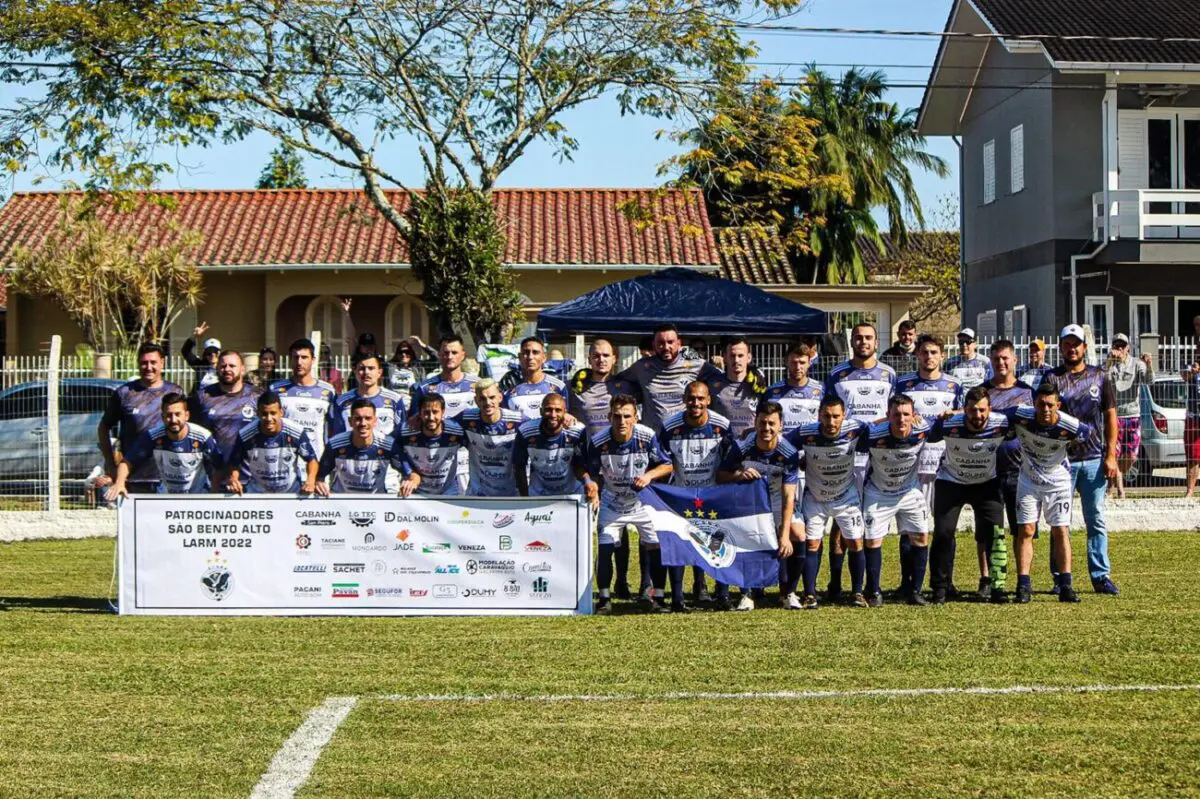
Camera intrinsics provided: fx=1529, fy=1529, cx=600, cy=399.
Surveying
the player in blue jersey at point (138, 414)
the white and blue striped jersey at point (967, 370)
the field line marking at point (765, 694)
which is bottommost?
the field line marking at point (765, 694)

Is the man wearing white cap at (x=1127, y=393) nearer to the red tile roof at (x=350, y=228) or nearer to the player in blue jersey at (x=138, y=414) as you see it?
the player in blue jersey at (x=138, y=414)

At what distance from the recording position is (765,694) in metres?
8.02

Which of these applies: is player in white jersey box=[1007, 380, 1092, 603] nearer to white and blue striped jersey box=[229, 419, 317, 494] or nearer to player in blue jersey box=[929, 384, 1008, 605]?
player in blue jersey box=[929, 384, 1008, 605]

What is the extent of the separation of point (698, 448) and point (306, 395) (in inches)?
149

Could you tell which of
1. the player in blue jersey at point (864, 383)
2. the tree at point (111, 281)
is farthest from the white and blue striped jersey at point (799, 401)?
the tree at point (111, 281)

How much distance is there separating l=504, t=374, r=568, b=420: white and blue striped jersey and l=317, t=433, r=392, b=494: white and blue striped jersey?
133 cm

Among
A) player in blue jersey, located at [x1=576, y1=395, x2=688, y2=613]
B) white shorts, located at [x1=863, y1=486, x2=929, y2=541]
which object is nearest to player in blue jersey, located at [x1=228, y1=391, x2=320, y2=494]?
player in blue jersey, located at [x1=576, y1=395, x2=688, y2=613]

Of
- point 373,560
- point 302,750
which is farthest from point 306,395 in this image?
point 302,750

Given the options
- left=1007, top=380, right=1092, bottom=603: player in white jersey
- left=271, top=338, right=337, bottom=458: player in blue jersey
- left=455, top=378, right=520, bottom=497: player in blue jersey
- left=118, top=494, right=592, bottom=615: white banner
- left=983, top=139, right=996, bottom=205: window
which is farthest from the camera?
left=983, top=139, right=996, bottom=205: window

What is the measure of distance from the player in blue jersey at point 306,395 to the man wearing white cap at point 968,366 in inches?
235

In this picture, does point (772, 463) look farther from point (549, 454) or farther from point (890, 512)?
point (549, 454)

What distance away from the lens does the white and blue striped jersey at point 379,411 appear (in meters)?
12.9

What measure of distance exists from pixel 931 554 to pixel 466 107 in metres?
12.7

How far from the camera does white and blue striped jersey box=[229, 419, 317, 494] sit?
38.8ft
